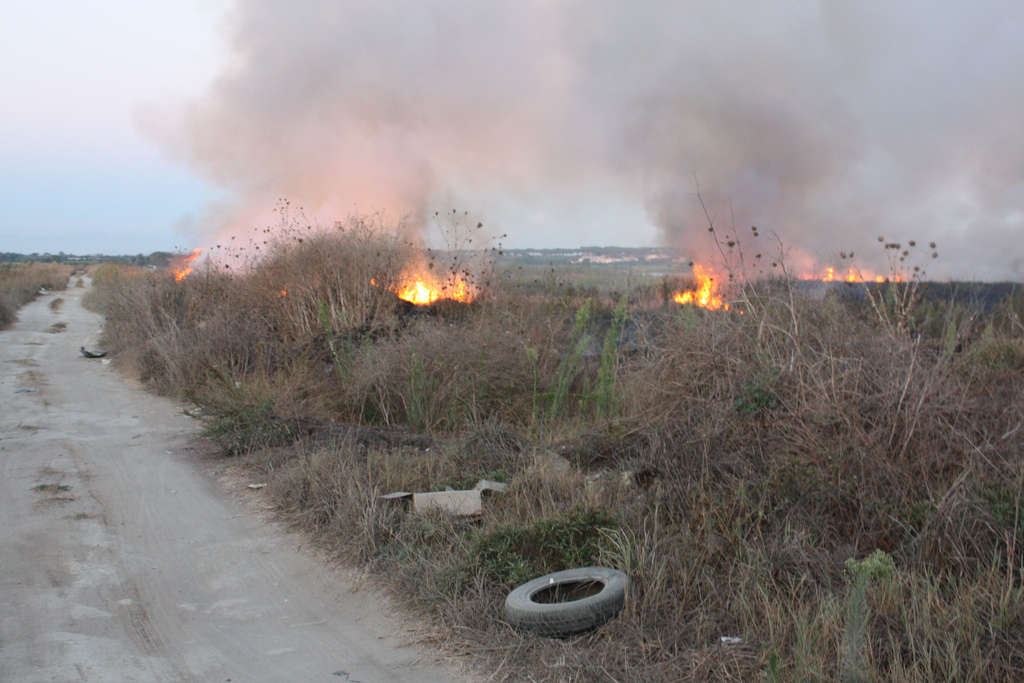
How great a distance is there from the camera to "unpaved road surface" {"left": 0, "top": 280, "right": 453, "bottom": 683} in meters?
3.97

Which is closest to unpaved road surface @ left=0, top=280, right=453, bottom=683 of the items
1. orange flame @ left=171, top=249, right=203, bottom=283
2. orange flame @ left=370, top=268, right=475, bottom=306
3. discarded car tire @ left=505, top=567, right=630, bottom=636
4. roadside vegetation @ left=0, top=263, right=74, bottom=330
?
discarded car tire @ left=505, top=567, right=630, bottom=636

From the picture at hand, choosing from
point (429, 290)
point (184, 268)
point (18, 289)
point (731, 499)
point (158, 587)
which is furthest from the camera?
point (18, 289)

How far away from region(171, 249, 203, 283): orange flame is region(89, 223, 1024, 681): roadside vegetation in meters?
11.8

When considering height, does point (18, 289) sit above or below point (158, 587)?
above

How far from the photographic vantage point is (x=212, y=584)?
16.6 feet

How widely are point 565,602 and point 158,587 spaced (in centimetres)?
263

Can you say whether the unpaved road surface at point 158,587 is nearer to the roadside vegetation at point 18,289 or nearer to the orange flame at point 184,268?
the orange flame at point 184,268

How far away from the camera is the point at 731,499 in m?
5.12

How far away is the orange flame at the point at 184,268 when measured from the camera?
20.2 meters

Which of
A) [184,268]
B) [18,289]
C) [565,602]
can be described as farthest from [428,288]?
[18,289]

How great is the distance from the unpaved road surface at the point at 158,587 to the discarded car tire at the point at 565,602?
50 cm

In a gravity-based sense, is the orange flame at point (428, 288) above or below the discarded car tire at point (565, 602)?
above

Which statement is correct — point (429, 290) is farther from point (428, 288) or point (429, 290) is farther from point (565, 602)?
point (565, 602)

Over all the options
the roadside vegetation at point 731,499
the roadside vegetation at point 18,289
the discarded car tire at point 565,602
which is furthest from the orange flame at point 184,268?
the discarded car tire at point 565,602
